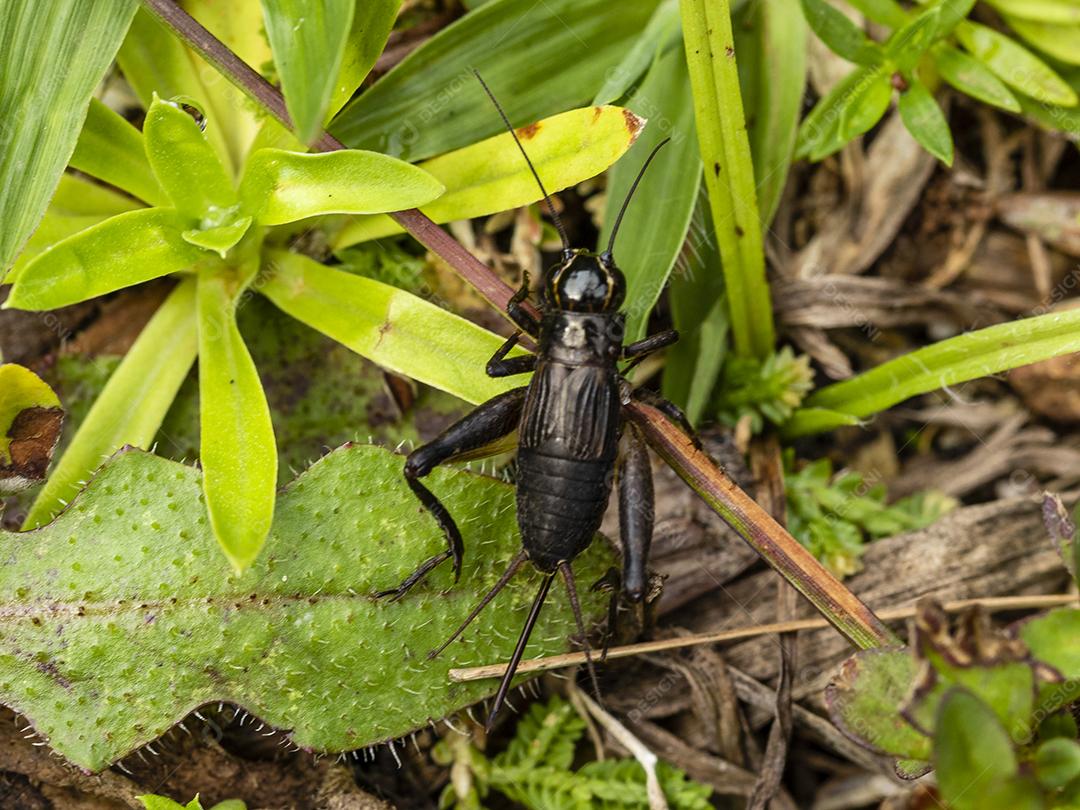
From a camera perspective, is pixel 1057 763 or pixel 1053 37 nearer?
pixel 1057 763

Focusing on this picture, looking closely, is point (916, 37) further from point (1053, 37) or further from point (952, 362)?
point (952, 362)

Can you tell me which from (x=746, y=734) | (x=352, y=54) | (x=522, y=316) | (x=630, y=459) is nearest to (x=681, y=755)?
(x=746, y=734)

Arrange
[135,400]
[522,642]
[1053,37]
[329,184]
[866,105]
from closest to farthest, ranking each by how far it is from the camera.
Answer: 1. [522,642]
2. [329,184]
3. [135,400]
4. [866,105]
5. [1053,37]

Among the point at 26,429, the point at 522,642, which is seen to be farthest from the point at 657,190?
the point at 26,429

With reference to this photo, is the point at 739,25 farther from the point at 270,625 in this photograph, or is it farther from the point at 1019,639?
the point at 270,625

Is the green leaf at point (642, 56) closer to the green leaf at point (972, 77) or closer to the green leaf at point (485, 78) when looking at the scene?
the green leaf at point (485, 78)

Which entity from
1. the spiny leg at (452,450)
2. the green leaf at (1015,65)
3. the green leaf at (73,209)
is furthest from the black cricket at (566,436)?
the green leaf at (1015,65)
